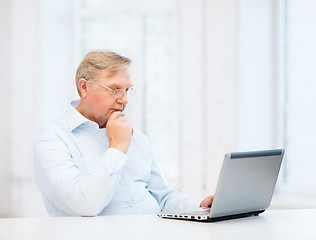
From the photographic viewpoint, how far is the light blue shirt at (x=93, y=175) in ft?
6.28

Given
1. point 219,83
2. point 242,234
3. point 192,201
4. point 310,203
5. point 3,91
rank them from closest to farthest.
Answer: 1. point 242,234
2. point 192,201
3. point 310,203
4. point 219,83
5. point 3,91

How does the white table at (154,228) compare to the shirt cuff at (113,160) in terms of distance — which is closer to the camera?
the white table at (154,228)

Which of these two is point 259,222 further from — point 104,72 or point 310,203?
point 310,203

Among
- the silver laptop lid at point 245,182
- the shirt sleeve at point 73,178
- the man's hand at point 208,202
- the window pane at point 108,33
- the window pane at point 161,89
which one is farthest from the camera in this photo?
the window pane at point 108,33

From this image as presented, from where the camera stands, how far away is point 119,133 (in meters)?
2.10

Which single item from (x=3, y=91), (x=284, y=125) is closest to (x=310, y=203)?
(x=284, y=125)

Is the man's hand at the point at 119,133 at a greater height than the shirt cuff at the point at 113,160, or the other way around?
the man's hand at the point at 119,133

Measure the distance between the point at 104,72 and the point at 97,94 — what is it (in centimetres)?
10

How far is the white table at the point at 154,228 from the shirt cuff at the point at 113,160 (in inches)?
10.3

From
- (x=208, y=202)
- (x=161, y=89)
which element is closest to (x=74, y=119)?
(x=208, y=202)

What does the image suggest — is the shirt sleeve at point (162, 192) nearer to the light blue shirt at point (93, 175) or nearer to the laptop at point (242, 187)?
the light blue shirt at point (93, 175)

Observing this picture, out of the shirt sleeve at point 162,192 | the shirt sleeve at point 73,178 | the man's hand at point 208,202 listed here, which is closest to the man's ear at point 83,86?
the shirt sleeve at point 73,178

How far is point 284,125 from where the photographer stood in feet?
11.2

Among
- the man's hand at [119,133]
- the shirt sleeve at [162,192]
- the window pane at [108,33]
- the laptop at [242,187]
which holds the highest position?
the window pane at [108,33]
